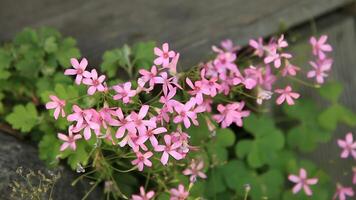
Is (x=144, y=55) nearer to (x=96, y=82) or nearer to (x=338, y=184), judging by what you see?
(x=96, y=82)

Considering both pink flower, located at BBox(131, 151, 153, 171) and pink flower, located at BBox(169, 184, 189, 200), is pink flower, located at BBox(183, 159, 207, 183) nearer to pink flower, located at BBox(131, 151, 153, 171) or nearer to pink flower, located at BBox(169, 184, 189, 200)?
pink flower, located at BBox(169, 184, 189, 200)

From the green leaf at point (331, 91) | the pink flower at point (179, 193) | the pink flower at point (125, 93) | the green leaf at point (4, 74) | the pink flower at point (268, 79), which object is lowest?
the green leaf at point (331, 91)

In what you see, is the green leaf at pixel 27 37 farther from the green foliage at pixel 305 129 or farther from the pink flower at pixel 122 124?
the green foliage at pixel 305 129

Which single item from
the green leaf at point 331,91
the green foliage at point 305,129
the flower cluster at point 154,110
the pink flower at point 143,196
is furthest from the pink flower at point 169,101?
the green leaf at point 331,91

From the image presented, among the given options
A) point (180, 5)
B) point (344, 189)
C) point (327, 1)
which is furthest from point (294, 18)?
point (344, 189)

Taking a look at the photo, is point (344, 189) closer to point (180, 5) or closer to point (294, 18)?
point (294, 18)

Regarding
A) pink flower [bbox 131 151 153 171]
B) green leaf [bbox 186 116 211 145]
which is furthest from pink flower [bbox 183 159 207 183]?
pink flower [bbox 131 151 153 171]
